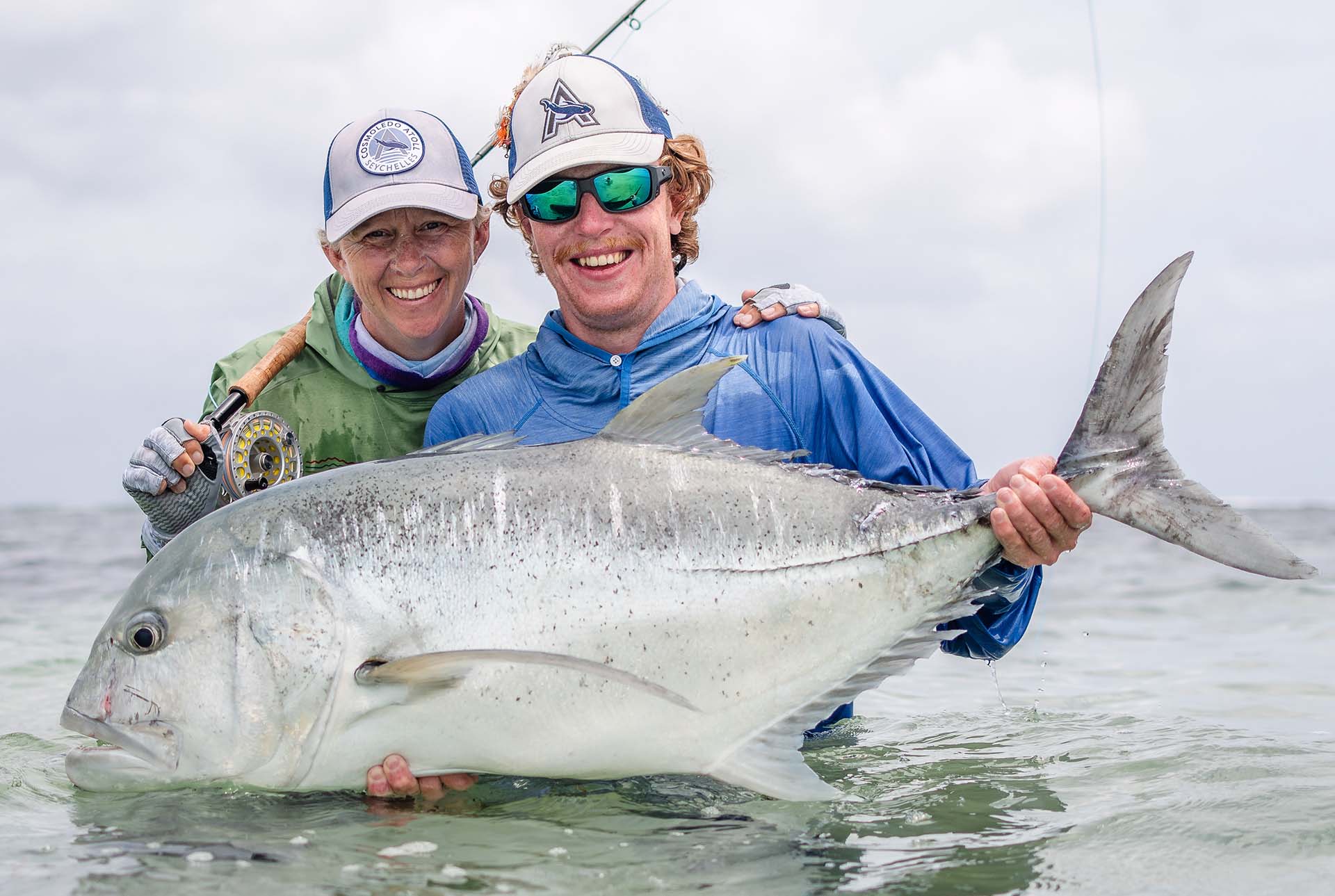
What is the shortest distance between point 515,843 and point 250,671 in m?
0.82

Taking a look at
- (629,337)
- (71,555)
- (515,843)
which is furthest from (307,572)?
(71,555)

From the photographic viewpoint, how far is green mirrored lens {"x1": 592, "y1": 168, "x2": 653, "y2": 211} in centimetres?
375

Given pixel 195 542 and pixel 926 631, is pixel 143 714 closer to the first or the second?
pixel 195 542

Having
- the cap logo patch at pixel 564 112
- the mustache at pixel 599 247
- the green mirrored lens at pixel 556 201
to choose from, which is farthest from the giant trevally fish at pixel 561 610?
the cap logo patch at pixel 564 112

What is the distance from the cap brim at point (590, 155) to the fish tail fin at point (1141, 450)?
5.36 ft

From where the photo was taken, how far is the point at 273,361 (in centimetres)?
475

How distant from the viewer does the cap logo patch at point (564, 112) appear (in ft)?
12.3

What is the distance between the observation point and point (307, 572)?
3.01 m

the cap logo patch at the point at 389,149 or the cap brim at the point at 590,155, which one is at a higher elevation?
the cap logo patch at the point at 389,149

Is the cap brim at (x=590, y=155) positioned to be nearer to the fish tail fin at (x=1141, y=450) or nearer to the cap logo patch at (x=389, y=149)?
the cap logo patch at (x=389, y=149)

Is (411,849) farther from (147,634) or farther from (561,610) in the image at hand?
(147,634)

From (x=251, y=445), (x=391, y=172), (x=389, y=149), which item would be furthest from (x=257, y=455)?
(x=389, y=149)

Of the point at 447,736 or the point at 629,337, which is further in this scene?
the point at 629,337

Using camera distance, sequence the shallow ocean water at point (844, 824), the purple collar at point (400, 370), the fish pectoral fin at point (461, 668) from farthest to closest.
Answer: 1. the purple collar at point (400, 370)
2. the fish pectoral fin at point (461, 668)
3. the shallow ocean water at point (844, 824)
